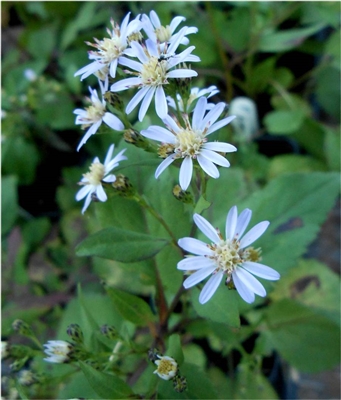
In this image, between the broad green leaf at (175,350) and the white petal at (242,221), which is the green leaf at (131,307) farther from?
the white petal at (242,221)

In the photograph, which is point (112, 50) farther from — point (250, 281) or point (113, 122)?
point (250, 281)

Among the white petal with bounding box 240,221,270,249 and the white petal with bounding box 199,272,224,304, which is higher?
the white petal with bounding box 240,221,270,249

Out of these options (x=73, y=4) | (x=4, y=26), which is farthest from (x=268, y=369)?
(x=4, y=26)

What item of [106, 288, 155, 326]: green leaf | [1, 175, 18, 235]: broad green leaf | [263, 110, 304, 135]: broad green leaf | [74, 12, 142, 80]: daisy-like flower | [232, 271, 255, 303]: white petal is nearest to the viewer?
[232, 271, 255, 303]: white petal

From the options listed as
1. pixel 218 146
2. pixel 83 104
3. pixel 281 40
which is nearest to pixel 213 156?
pixel 218 146

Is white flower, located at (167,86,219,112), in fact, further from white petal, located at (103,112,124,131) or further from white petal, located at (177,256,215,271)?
white petal, located at (177,256,215,271)

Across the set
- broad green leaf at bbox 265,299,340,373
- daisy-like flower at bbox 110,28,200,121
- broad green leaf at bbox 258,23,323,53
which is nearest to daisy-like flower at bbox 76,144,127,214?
daisy-like flower at bbox 110,28,200,121
